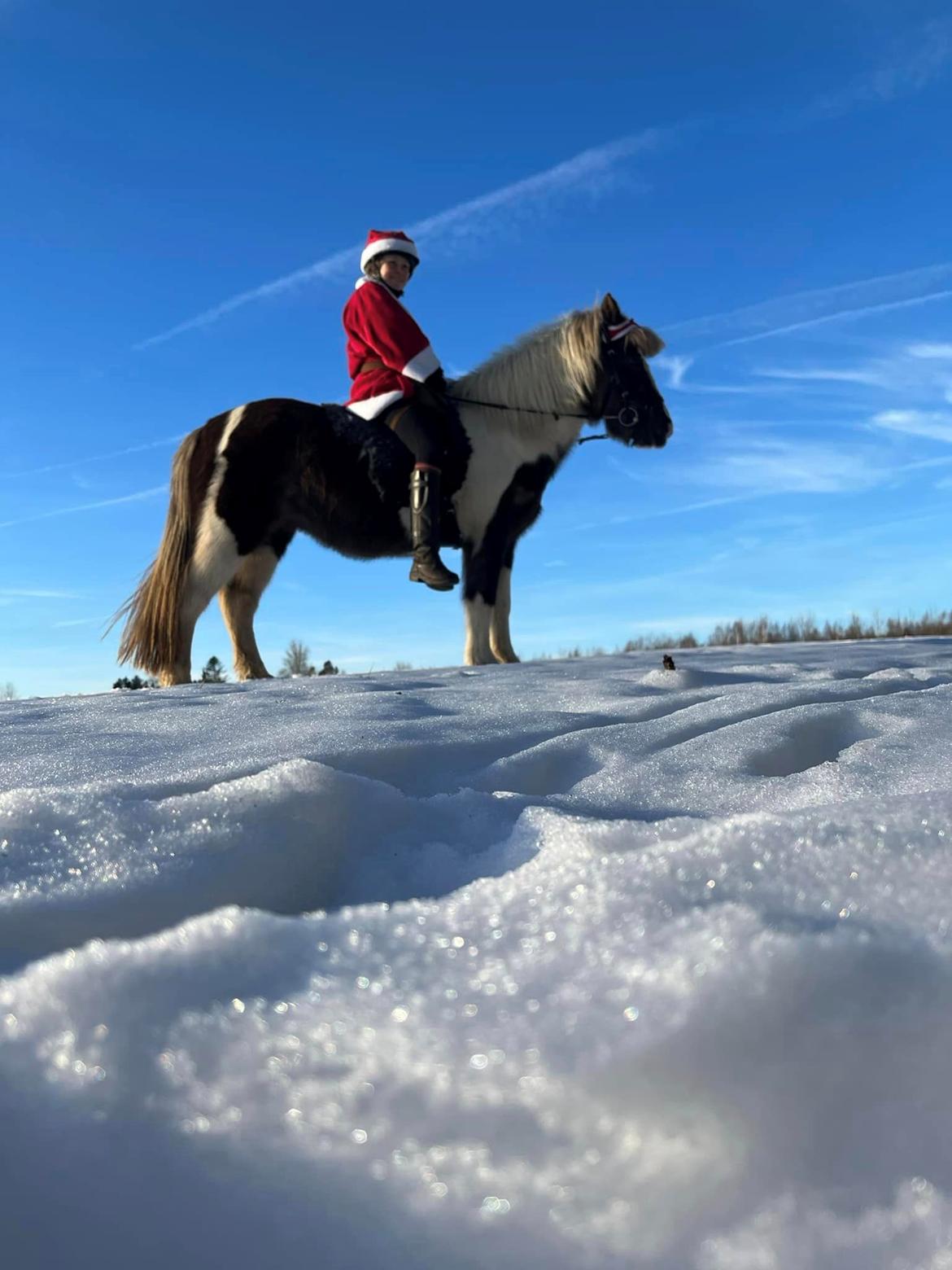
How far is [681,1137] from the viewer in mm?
625

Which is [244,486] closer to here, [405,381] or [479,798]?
[405,381]

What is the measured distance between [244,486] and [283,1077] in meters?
4.74

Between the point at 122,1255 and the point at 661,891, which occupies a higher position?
the point at 661,891

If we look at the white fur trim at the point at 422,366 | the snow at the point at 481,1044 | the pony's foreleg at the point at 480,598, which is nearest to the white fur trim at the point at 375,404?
the white fur trim at the point at 422,366

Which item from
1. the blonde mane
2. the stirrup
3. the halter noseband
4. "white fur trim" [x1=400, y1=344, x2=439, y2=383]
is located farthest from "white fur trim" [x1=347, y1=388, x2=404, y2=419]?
the halter noseband

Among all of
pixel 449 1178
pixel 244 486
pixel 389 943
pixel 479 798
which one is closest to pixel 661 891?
pixel 389 943

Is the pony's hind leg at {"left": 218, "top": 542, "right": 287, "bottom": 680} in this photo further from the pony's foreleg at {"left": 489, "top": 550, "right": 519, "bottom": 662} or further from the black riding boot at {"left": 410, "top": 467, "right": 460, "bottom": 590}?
the pony's foreleg at {"left": 489, "top": 550, "right": 519, "bottom": 662}

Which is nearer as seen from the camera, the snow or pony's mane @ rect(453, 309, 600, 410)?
the snow

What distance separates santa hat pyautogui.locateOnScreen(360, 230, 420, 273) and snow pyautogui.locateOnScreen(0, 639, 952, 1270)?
495 centimetres

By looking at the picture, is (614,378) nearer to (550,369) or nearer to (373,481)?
(550,369)

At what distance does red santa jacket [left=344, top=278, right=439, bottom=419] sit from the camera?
5355 mm

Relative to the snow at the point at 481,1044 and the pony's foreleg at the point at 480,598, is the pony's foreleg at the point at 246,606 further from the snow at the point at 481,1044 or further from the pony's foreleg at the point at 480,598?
the snow at the point at 481,1044

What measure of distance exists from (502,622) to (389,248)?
7.07ft

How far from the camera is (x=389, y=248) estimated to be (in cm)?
563
